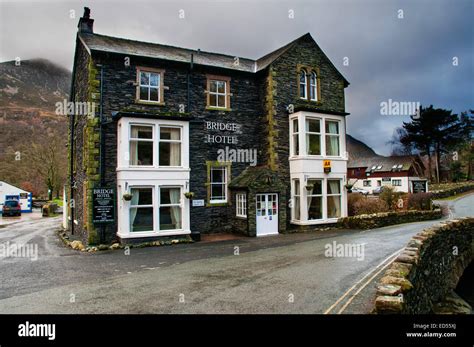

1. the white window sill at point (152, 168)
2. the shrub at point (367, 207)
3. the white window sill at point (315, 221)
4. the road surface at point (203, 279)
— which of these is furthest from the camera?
the shrub at point (367, 207)

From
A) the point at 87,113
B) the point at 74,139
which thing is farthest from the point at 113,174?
the point at 74,139

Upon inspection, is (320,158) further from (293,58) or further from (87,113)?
(87,113)

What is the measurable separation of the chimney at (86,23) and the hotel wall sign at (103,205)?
29.5ft

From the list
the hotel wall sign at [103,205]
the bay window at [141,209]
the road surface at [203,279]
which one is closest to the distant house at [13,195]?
the road surface at [203,279]

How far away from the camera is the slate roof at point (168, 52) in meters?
14.8

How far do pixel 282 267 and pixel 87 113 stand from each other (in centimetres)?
1086

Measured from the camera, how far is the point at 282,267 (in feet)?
29.6

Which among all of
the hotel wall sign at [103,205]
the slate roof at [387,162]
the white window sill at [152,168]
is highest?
the slate roof at [387,162]

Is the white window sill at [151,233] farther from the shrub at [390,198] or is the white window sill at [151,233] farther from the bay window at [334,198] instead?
the shrub at [390,198]

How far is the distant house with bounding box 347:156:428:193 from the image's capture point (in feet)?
165

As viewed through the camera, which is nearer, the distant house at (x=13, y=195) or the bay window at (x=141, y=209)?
the bay window at (x=141, y=209)

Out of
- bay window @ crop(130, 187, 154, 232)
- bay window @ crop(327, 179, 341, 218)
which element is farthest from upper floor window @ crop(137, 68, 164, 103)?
bay window @ crop(327, 179, 341, 218)

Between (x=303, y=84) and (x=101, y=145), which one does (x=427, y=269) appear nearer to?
(x=303, y=84)
